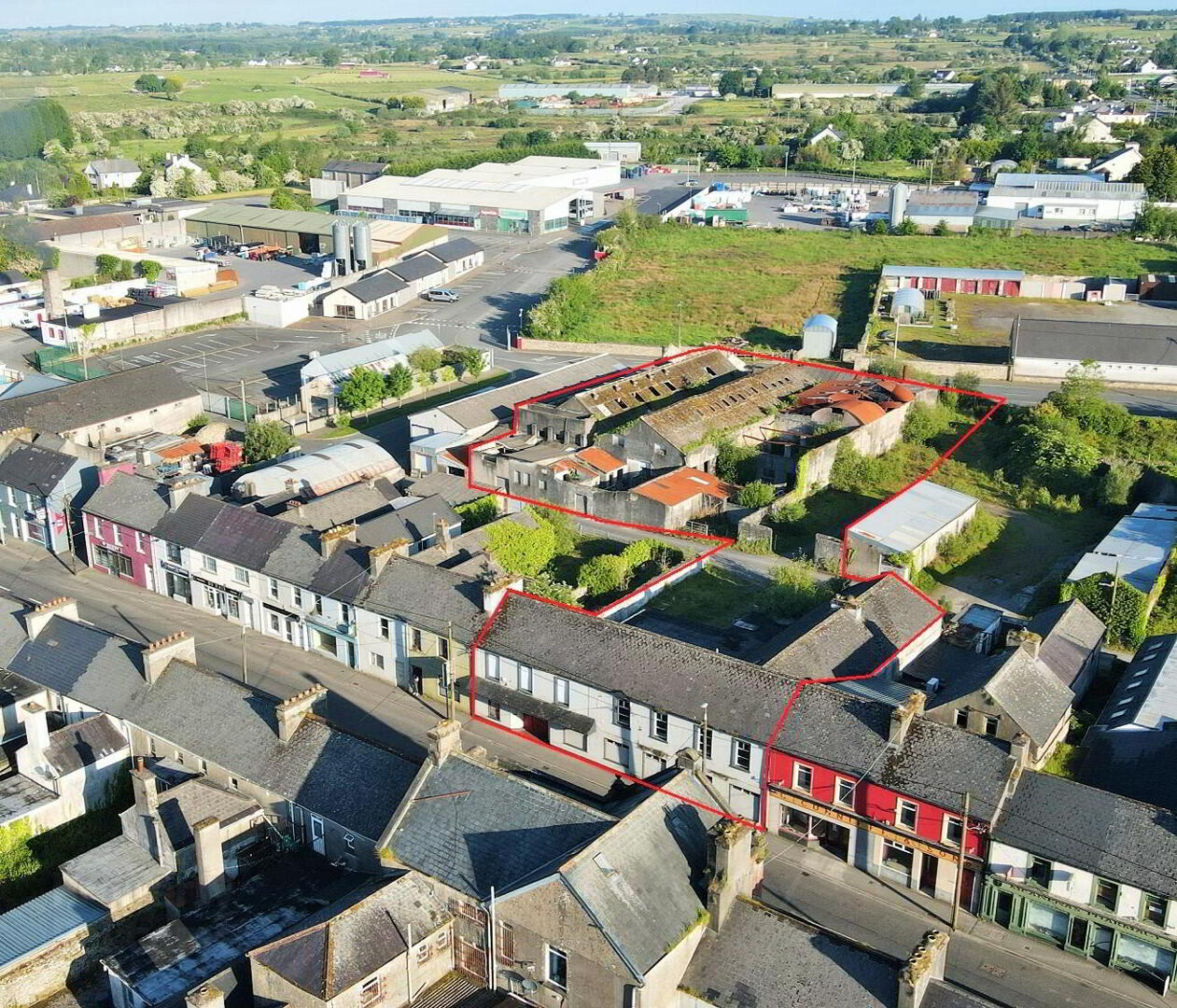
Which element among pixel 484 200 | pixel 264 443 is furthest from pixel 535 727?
pixel 484 200

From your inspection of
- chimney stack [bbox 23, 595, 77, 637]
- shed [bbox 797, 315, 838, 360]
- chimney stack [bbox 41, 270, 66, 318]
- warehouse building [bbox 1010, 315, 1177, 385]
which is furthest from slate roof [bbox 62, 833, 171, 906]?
chimney stack [bbox 41, 270, 66, 318]

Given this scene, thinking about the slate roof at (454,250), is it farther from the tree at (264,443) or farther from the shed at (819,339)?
the tree at (264,443)

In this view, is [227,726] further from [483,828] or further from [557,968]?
[557,968]

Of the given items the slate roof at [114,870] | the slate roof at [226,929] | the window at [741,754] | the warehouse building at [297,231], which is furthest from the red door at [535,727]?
the warehouse building at [297,231]

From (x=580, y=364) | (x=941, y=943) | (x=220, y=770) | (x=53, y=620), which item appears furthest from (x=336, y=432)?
(x=941, y=943)

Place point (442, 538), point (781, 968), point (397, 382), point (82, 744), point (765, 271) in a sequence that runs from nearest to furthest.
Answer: point (781, 968)
point (82, 744)
point (442, 538)
point (397, 382)
point (765, 271)

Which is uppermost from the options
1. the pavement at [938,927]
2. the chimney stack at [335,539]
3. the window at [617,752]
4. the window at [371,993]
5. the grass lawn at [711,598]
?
the chimney stack at [335,539]
